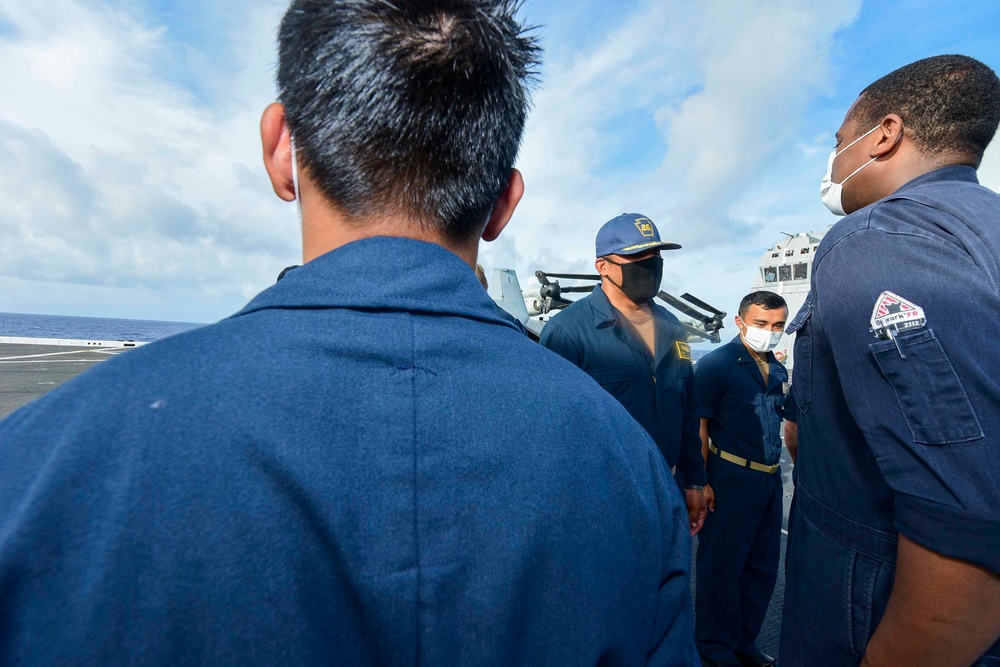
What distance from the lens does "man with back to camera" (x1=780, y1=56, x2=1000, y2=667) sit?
3.26 ft

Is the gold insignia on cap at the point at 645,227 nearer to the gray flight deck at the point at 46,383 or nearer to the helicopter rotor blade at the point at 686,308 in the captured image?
the gray flight deck at the point at 46,383

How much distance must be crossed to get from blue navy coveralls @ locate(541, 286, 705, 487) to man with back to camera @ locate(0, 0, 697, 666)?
2320 mm

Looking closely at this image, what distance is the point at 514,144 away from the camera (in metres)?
0.92

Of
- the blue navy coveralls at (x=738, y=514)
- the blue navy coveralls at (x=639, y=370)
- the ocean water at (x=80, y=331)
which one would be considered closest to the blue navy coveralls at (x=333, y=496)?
the blue navy coveralls at (x=639, y=370)

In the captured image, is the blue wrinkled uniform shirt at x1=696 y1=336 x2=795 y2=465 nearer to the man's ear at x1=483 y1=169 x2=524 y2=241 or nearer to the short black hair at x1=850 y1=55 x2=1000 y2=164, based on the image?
the short black hair at x1=850 y1=55 x2=1000 y2=164

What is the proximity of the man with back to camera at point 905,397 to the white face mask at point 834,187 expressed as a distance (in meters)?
0.02

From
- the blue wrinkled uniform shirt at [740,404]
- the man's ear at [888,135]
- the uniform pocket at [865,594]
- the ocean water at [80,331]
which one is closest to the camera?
the uniform pocket at [865,594]

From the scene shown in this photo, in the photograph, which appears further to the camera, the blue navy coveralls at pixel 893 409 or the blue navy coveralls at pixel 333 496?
the blue navy coveralls at pixel 893 409

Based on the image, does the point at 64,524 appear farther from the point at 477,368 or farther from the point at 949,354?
the point at 949,354

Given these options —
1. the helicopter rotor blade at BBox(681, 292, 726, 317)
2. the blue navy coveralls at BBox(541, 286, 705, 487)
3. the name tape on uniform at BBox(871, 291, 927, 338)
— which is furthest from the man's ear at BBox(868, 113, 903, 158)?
the helicopter rotor blade at BBox(681, 292, 726, 317)

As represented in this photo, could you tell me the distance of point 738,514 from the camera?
3.42 meters

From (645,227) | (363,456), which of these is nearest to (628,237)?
(645,227)

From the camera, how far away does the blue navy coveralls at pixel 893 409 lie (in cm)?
99

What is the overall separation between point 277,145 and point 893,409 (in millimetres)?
1328
